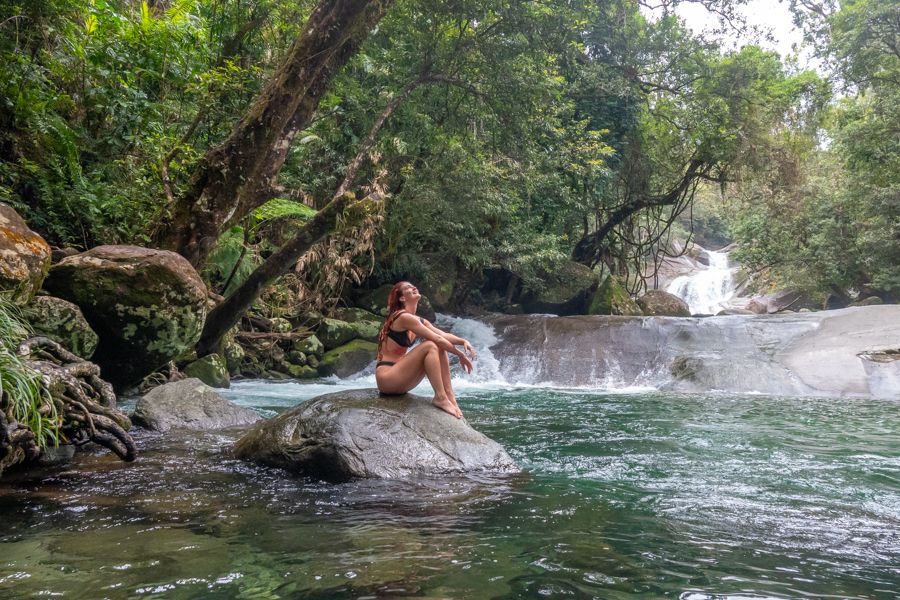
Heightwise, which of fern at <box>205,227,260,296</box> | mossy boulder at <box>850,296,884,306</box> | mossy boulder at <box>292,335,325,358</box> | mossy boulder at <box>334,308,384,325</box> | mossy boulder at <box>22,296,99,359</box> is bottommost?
mossy boulder at <box>292,335,325,358</box>

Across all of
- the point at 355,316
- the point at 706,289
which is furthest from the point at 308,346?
the point at 706,289

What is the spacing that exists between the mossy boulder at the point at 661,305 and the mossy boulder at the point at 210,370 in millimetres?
15079

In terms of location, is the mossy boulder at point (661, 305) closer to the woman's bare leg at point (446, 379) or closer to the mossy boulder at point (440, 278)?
the mossy boulder at point (440, 278)

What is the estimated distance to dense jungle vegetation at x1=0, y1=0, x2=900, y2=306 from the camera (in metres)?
8.55

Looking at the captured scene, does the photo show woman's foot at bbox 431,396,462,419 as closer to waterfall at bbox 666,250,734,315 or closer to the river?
the river

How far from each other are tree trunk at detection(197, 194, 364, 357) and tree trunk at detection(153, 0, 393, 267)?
0.90 meters

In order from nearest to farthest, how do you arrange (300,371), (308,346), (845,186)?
1. (300,371)
2. (308,346)
3. (845,186)

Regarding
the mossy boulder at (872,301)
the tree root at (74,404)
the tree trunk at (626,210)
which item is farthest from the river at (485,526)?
the mossy boulder at (872,301)

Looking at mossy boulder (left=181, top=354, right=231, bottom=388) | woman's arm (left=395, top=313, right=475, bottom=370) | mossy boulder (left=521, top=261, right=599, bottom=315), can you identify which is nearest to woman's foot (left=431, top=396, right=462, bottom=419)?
woman's arm (left=395, top=313, right=475, bottom=370)

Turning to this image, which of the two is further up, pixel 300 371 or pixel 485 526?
pixel 300 371

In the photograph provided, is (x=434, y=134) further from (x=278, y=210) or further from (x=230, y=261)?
(x=230, y=261)

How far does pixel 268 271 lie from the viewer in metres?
9.25

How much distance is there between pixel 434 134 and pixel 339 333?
213 inches

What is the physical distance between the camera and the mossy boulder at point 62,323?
20.5ft
